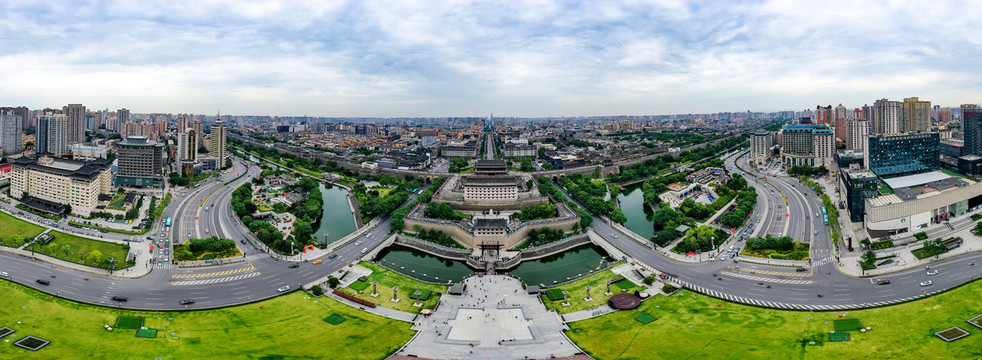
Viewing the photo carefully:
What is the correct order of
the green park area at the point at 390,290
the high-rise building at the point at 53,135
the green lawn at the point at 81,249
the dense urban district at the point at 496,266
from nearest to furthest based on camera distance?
the dense urban district at the point at 496,266
the green park area at the point at 390,290
the green lawn at the point at 81,249
the high-rise building at the point at 53,135

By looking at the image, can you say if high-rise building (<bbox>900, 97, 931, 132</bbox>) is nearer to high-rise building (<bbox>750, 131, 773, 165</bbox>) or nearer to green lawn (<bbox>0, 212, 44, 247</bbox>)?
high-rise building (<bbox>750, 131, 773, 165</bbox>)

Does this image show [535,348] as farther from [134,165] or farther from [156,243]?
[134,165]

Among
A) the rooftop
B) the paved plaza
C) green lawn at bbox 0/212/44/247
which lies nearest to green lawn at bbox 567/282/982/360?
the paved plaza

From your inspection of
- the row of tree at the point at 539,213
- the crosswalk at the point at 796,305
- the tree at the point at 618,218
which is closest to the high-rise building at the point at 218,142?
the row of tree at the point at 539,213

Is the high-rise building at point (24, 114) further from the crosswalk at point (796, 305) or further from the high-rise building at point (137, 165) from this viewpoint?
the crosswalk at point (796, 305)

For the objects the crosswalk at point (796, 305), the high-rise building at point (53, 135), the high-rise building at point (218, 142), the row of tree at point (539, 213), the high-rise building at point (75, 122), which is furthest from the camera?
the high-rise building at point (75, 122)

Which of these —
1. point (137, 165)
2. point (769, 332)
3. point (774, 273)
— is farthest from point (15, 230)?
point (774, 273)

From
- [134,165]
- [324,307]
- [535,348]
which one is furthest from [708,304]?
[134,165]
